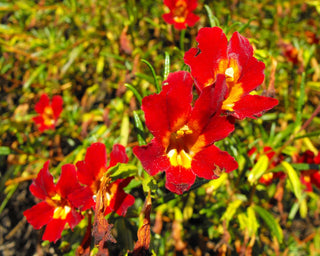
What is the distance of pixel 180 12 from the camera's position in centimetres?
143

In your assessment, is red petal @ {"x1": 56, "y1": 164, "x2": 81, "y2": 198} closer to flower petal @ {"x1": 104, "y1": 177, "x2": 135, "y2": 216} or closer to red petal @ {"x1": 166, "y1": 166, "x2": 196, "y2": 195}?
flower petal @ {"x1": 104, "y1": 177, "x2": 135, "y2": 216}

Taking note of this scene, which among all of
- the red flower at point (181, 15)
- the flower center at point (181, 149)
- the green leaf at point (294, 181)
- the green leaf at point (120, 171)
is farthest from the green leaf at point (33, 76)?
→ the green leaf at point (294, 181)

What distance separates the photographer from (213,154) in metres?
0.76

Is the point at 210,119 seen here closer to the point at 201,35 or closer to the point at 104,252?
the point at 201,35

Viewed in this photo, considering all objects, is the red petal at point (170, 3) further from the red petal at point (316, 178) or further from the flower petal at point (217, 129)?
the red petal at point (316, 178)

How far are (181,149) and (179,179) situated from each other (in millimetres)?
123

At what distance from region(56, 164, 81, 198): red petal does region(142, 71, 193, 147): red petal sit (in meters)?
0.40

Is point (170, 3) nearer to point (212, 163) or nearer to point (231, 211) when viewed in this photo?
point (212, 163)

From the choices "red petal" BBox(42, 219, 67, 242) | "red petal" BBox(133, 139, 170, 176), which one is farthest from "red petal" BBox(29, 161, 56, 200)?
"red petal" BBox(133, 139, 170, 176)

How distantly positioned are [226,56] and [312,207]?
1.66m

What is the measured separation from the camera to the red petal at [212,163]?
2.36 ft

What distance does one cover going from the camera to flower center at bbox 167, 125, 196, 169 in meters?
0.80

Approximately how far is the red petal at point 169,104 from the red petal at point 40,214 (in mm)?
613

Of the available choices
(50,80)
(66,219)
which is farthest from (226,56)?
(50,80)
